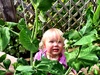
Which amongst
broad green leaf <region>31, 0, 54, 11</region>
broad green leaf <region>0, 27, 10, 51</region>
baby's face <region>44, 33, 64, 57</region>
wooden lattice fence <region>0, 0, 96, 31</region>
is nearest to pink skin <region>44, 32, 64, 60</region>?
baby's face <region>44, 33, 64, 57</region>

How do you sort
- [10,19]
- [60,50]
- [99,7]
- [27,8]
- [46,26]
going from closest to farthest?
[99,7] → [60,50] → [10,19] → [27,8] → [46,26]

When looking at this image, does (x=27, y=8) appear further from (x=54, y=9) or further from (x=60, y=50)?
(x=60, y=50)

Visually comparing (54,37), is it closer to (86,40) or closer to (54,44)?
(54,44)

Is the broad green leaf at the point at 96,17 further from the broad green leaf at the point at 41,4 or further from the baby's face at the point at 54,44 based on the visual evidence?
the baby's face at the point at 54,44

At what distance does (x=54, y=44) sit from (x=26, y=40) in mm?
2418

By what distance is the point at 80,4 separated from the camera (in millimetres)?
6387

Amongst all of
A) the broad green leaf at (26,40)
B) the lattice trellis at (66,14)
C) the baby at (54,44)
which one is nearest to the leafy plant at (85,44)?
the broad green leaf at (26,40)

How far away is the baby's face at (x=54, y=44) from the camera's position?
3229mm

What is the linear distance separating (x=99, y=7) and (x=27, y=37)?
21 centimetres

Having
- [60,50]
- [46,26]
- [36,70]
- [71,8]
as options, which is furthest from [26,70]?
[71,8]

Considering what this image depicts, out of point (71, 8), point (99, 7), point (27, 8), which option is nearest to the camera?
point (99, 7)

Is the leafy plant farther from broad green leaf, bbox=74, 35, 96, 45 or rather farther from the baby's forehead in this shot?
the baby's forehead

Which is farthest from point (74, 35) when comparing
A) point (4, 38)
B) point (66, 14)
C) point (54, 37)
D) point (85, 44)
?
point (66, 14)

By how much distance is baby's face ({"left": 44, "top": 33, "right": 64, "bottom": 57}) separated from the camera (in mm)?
3229
